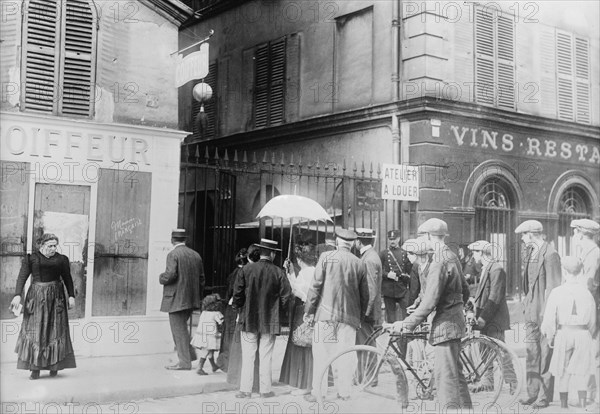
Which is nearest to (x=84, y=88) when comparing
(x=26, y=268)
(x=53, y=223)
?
(x=53, y=223)

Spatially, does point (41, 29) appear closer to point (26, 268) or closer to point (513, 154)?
point (26, 268)

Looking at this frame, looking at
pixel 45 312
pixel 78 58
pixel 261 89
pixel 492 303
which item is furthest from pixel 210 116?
pixel 492 303

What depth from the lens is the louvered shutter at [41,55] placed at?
7.60 m

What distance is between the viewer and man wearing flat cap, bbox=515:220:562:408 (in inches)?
285

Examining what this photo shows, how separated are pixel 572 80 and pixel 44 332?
8.48 m

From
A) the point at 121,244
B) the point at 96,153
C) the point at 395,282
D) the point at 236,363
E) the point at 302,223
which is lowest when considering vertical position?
the point at 236,363

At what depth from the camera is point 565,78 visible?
10859 millimetres

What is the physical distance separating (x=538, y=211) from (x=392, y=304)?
9.45ft

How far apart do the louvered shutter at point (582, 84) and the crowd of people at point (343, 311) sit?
Result: 10.9ft

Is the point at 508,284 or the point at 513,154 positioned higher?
the point at 513,154

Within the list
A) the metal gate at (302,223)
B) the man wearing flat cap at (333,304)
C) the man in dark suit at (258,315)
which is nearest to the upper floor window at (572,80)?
the metal gate at (302,223)

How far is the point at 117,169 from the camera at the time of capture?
7629 mm

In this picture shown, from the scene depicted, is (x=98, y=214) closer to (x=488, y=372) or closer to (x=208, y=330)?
(x=208, y=330)

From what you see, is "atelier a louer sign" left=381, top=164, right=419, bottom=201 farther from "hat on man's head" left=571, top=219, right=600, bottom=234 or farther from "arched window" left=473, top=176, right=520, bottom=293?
"hat on man's head" left=571, top=219, right=600, bottom=234
